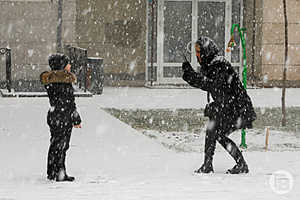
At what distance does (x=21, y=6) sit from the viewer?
2102cm

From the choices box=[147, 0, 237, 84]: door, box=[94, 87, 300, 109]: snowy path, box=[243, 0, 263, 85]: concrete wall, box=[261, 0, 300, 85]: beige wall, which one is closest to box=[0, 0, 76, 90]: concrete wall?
box=[94, 87, 300, 109]: snowy path

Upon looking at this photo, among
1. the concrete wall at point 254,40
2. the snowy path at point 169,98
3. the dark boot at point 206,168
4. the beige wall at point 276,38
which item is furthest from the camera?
the concrete wall at point 254,40

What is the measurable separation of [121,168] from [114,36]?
13919mm

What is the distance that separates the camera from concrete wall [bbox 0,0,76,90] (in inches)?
827

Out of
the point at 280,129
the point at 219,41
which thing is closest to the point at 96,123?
the point at 280,129

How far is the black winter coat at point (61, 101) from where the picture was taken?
7.42 meters

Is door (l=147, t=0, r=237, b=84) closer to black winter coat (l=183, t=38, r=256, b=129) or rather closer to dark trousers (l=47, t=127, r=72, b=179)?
black winter coat (l=183, t=38, r=256, b=129)

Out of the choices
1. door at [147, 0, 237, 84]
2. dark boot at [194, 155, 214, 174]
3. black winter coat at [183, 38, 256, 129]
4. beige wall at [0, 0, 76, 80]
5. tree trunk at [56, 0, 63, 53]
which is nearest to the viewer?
black winter coat at [183, 38, 256, 129]

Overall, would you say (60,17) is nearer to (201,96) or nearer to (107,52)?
(107,52)

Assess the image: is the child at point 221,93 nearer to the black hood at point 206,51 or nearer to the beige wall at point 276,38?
the black hood at point 206,51

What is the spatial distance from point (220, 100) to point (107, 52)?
47.5ft

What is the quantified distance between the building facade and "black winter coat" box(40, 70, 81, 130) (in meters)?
13.8

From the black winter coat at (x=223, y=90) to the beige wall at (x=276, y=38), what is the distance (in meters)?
14.2

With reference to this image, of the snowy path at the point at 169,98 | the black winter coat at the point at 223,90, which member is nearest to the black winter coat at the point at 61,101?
the black winter coat at the point at 223,90
